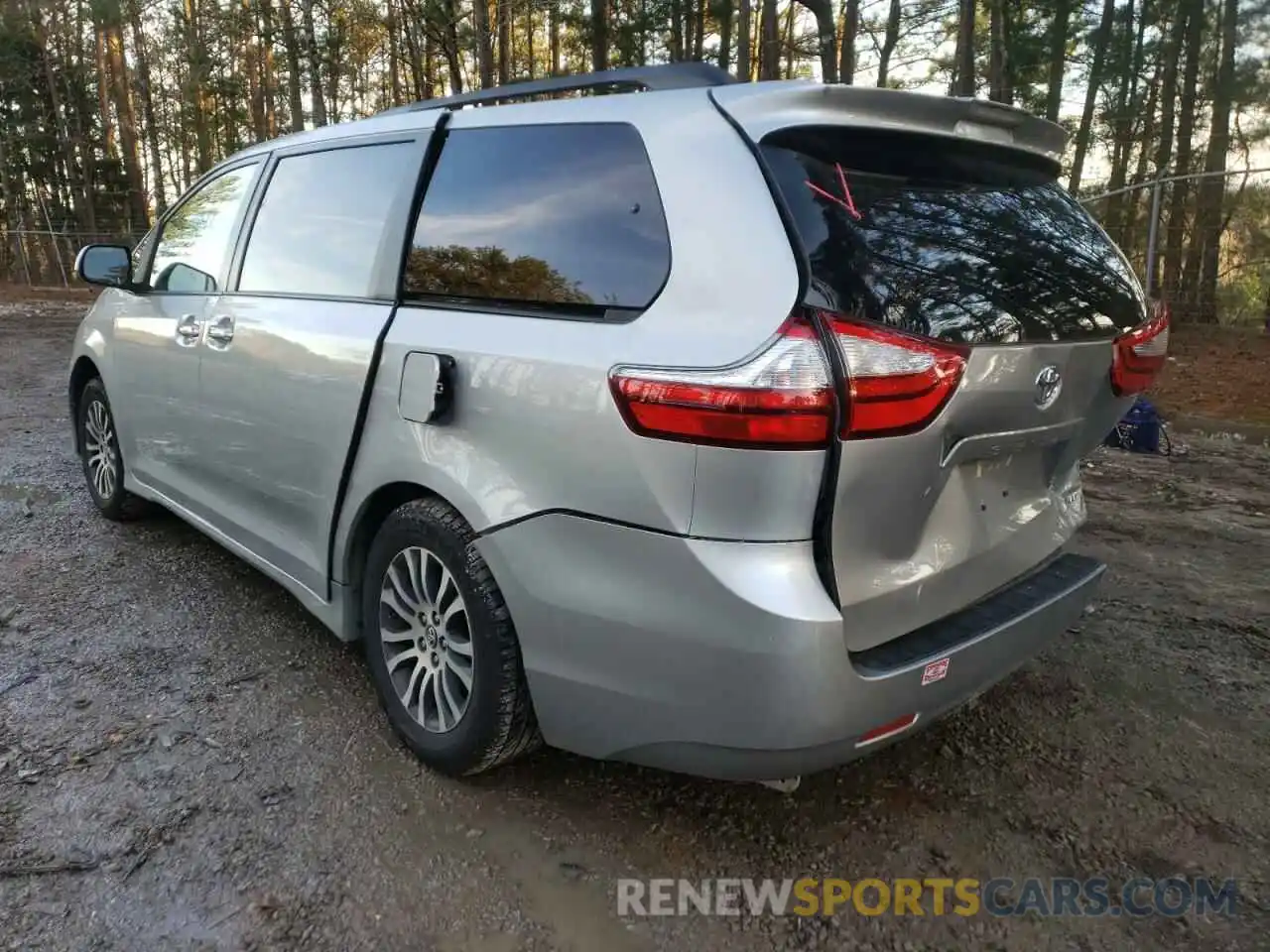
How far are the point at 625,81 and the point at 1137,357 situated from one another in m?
1.57

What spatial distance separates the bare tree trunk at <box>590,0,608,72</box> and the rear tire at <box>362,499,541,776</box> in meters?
17.7

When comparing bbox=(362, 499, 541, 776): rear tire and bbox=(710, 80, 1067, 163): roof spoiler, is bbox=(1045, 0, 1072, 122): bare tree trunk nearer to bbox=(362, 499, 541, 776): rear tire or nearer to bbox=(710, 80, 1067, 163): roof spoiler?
bbox=(710, 80, 1067, 163): roof spoiler

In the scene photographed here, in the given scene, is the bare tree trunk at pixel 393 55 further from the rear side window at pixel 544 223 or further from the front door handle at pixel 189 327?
the rear side window at pixel 544 223

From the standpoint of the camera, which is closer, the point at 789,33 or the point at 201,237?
the point at 201,237

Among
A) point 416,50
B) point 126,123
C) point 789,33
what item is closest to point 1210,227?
point 789,33

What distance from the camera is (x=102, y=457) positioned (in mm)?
4680

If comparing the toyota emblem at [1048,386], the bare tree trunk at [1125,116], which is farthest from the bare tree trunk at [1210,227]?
the toyota emblem at [1048,386]

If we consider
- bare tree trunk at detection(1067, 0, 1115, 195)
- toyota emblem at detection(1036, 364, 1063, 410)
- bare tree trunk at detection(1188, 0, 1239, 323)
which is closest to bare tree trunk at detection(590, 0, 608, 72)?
bare tree trunk at detection(1067, 0, 1115, 195)

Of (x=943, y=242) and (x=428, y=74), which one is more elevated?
(x=428, y=74)

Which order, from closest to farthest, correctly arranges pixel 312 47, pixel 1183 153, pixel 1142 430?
pixel 1142 430, pixel 1183 153, pixel 312 47

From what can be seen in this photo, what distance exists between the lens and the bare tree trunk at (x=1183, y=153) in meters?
10.4

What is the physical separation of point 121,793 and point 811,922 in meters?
1.87

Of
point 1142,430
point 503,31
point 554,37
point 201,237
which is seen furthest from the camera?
point 554,37

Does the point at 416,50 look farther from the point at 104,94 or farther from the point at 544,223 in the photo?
the point at 544,223
